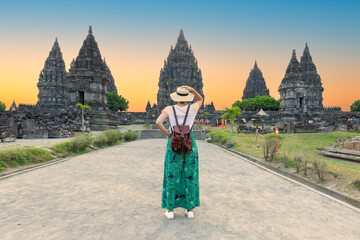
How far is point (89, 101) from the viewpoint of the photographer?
25.4 metres

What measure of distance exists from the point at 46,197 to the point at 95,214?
4.72 ft

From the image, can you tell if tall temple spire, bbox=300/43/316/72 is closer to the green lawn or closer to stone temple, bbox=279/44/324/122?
stone temple, bbox=279/44/324/122

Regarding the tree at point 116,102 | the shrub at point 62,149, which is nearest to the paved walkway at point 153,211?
the shrub at point 62,149

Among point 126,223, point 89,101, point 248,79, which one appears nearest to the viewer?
point 126,223

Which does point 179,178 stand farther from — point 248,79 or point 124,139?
point 248,79

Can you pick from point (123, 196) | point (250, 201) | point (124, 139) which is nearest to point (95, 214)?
point (123, 196)

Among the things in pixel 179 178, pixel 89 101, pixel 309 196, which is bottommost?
pixel 309 196

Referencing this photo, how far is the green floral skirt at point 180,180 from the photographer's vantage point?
3352 mm

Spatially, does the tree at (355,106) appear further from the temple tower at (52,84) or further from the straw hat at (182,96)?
the straw hat at (182,96)

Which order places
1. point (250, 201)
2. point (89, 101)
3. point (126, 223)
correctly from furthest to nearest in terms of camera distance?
point (89, 101) < point (250, 201) < point (126, 223)

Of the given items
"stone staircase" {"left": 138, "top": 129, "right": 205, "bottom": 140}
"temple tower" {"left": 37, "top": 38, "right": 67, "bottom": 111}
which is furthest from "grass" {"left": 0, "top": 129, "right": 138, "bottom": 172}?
"temple tower" {"left": 37, "top": 38, "right": 67, "bottom": 111}

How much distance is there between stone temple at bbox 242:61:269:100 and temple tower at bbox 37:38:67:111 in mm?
56107

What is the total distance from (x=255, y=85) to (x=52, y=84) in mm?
59594

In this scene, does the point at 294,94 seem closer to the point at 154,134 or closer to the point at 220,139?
the point at 154,134
